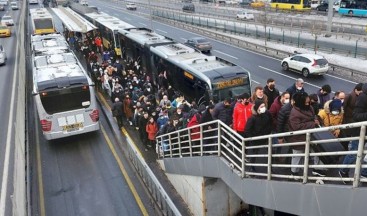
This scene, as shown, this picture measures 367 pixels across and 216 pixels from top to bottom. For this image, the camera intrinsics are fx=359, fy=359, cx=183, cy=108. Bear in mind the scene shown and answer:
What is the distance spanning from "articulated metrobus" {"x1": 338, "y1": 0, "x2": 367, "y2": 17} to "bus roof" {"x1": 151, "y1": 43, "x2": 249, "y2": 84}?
115ft

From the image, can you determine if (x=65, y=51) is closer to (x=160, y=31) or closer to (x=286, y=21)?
(x=160, y=31)

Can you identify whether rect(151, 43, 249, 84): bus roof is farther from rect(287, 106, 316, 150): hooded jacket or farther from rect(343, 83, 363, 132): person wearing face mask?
rect(287, 106, 316, 150): hooded jacket

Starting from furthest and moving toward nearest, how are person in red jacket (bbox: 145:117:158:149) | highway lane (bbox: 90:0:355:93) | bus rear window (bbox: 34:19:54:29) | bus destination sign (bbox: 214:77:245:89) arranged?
bus rear window (bbox: 34:19:54:29) → highway lane (bbox: 90:0:355:93) → bus destination sign (bbox: 214:77:245:89) → person in red jacket (bbox: 145:117:158:149)

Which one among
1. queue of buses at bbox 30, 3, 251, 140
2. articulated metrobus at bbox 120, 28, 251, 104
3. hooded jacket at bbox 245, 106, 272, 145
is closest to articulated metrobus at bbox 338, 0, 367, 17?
articulated metrobus at bbox 120, 28, 251, 104

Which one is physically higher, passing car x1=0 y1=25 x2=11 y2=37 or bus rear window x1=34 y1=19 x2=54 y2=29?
bus rear window x1=34 y1=19 x2=54 y2=29

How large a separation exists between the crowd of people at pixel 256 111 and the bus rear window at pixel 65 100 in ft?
4.73

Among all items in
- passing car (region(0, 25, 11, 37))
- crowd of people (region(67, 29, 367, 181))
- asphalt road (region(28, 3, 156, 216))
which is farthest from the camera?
passing car (region(0, 25, 11, 37))

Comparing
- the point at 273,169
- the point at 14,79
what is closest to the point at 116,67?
the point at 14,79

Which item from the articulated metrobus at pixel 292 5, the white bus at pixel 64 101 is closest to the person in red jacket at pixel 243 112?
the white bus at pixel 64 101

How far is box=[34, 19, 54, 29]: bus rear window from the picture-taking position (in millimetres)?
32531

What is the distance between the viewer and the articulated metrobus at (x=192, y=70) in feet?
45.4

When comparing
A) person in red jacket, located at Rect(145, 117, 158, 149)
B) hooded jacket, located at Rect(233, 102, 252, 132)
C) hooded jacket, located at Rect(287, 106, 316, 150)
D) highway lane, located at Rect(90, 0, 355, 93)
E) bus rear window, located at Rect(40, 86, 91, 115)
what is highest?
hooded jacket, located at Rect(287, 106, 316, 150)

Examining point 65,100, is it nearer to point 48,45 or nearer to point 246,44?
point 48,45

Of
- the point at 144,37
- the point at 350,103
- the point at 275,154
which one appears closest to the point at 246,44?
the point at 144,37
